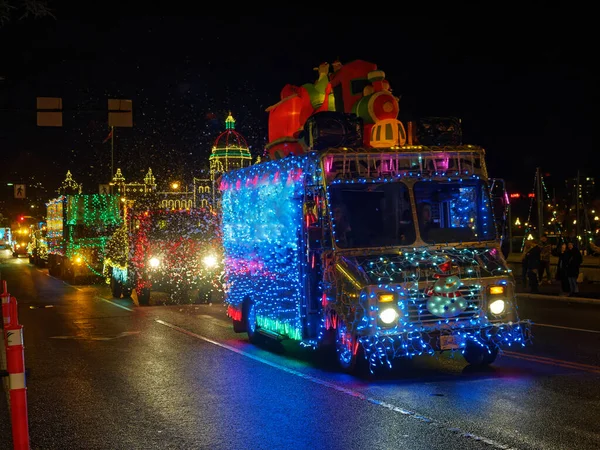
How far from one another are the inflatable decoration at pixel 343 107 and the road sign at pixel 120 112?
38.6ft

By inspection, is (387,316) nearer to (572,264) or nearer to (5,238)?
(572,264)

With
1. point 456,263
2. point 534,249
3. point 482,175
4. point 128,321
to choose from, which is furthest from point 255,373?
point 534,249

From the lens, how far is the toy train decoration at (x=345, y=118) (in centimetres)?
1118

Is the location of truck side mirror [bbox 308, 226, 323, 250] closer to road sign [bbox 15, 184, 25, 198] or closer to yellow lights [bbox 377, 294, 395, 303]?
yellow lights [bbox 377, 294, 395, 303]

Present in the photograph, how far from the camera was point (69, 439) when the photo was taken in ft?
25.9

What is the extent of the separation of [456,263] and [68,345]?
759 centimetres

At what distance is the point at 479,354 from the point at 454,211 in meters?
1.86

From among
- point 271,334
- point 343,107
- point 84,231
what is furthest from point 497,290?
point 84,231

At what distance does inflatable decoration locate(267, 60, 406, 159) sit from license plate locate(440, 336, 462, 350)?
9.51 ft

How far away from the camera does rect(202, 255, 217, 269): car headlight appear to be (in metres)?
23.3

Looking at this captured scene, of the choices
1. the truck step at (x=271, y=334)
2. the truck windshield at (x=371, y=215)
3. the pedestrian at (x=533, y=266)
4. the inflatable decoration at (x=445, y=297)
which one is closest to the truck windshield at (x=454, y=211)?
the truck windshield at (x=371, y=215)

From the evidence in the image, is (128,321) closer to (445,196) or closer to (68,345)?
(68,345)

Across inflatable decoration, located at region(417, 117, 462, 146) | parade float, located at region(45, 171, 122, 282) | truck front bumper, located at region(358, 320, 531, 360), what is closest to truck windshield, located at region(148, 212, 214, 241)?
parade float, located at region(45, 171, 122, 282)

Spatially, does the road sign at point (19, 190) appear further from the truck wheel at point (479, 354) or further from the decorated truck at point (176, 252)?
the truck wheel at point (479, 354)
